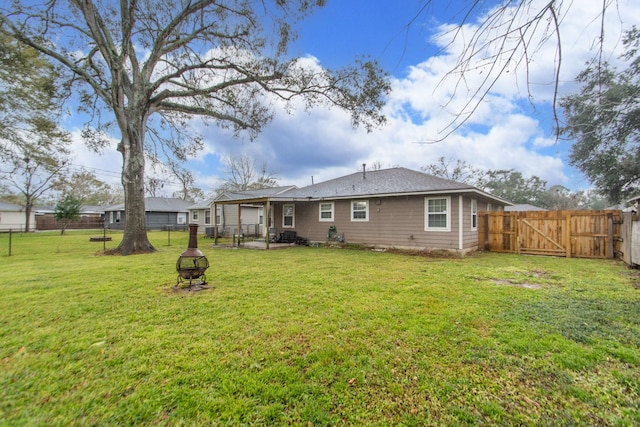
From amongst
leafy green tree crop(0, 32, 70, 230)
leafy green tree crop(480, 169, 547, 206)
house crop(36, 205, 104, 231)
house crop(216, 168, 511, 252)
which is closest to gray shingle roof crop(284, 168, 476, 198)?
house crop(216, 168, 511, 252)

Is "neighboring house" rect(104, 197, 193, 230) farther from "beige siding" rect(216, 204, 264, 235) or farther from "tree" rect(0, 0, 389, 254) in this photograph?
"tree" rect(0, 0, 389, 254)

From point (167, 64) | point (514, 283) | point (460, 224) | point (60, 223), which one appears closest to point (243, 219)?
point (167, 64)

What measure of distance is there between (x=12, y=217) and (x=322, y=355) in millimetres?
46888

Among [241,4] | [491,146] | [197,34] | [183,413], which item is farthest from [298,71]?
[183,413]

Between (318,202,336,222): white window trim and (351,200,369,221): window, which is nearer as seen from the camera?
(351,200,369,221): window

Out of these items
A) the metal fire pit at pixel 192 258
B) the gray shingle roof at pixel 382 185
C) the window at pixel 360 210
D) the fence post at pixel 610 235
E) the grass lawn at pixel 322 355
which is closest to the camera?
the grass lawn at pixel 322 355

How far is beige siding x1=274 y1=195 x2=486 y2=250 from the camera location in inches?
384

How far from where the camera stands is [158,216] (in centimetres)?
3008

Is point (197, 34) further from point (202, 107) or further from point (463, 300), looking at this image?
point (463, 300)

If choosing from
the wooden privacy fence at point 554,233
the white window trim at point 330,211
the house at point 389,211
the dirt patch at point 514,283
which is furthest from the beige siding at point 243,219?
the dirt patch at point 514,283

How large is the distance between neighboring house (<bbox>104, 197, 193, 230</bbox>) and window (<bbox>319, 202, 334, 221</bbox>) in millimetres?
21038

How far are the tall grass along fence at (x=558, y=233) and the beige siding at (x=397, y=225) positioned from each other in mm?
865

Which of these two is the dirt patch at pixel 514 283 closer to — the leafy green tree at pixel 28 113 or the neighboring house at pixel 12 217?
the leafy green tree at pixel 28 113

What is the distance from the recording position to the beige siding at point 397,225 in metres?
9.76
